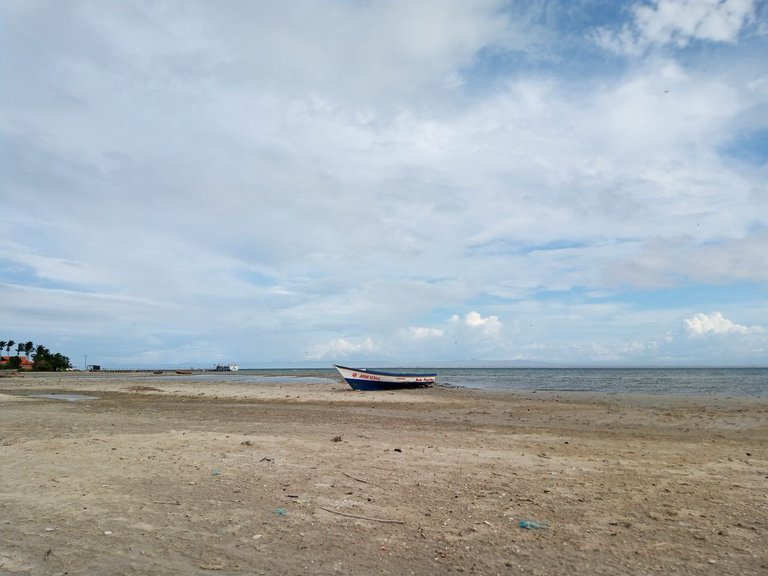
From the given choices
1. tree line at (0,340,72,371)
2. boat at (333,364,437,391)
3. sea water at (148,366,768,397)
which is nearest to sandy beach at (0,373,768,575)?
sea water at (148,366,768,397)

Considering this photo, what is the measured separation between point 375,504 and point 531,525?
2299 mm

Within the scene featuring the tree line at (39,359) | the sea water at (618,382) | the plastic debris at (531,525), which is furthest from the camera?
the tree line at (39,359)

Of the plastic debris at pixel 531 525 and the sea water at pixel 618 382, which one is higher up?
the plastic debris at pixel 531 525

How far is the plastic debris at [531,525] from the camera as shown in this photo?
21.8 ft

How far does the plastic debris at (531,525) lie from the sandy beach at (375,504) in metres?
0.04

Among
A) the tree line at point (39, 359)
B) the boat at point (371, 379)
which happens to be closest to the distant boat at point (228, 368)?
the tree line at point (39, 359)

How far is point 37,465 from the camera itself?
9969mm

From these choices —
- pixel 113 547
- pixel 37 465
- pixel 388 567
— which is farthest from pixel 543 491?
pixel 37 465

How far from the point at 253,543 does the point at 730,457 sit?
1119 cm

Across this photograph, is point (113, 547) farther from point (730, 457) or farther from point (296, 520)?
point (730, 457)

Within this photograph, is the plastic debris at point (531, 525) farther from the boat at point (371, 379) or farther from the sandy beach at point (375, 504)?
the boat at point (371, 379)

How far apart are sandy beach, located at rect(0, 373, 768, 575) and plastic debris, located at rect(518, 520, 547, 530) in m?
0.04

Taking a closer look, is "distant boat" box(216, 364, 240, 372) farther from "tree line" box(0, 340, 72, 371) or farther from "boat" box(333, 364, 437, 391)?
"boat" box(333, 364, 437, 391)

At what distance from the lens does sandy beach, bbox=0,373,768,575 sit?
223 inches
